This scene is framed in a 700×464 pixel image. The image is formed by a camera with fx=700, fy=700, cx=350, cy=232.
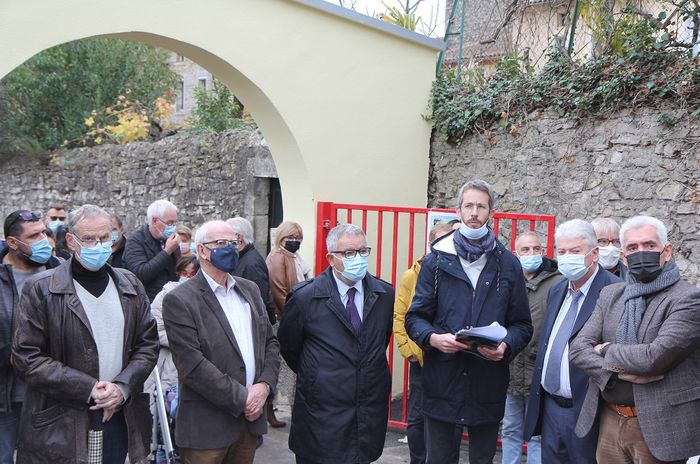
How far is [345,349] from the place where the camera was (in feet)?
12.7

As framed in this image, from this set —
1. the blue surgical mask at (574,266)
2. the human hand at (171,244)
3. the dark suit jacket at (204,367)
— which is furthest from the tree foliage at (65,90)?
the blue surgical mask at (574,266)

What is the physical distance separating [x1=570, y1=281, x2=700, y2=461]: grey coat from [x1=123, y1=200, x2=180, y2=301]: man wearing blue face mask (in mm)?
3427

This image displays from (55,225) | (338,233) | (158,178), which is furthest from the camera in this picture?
(158,178)

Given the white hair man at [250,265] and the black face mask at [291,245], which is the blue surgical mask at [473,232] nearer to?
the white hair man at [250,265]

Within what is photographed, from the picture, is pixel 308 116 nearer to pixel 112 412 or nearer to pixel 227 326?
pixel 227 326

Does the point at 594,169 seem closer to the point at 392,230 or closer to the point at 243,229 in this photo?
the point at 392,230

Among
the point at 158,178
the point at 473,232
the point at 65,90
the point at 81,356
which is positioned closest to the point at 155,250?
the point at 81,356

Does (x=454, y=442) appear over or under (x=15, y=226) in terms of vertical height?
under

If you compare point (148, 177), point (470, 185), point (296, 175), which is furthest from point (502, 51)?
point (148, 177)

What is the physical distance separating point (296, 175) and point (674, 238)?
3.34 m

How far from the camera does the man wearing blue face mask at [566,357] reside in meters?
3.67

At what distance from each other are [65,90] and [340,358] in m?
14.4

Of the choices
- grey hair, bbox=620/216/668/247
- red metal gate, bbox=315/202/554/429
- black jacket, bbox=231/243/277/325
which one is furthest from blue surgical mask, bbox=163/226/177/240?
grey hair, bbox=620/216/668/247

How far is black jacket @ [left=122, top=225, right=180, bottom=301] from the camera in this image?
5461 millimetres
